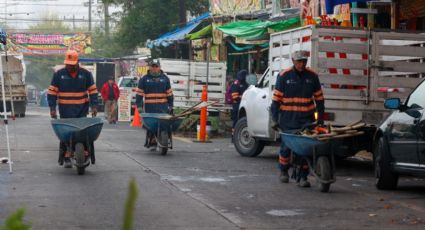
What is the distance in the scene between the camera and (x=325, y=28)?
42.5 ft

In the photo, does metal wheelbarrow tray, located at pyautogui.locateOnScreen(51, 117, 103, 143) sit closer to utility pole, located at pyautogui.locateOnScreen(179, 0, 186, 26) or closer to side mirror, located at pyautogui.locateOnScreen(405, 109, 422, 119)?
side mirror, located at pyautogui.locateOnScreen(405, 109, 422, 119)

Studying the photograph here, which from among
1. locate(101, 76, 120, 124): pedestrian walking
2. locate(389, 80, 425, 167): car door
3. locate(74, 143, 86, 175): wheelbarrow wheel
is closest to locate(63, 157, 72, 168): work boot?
locate(74, 143, 86, 175): wheelbarrow wheel

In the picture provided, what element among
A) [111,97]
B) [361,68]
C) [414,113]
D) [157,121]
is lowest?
[111,97]

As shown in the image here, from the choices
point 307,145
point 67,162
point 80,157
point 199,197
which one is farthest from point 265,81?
point 199,197

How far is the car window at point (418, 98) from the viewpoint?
9.95 metres

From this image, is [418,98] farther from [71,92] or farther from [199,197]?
[71,92]

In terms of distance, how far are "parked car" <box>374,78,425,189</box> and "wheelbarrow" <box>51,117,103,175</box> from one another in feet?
14.0

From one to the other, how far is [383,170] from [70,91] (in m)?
5.03

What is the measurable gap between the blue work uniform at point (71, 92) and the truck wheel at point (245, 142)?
386 cm

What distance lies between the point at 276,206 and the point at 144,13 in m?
29.6

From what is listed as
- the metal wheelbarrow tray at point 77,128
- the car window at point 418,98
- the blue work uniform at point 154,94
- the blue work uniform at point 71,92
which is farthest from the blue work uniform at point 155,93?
the car window at point 418,98

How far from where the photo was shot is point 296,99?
11070mm

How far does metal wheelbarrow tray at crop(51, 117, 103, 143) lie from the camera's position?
12203 mm

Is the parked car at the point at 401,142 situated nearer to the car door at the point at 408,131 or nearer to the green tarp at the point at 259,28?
the car door at the point at 408,131
